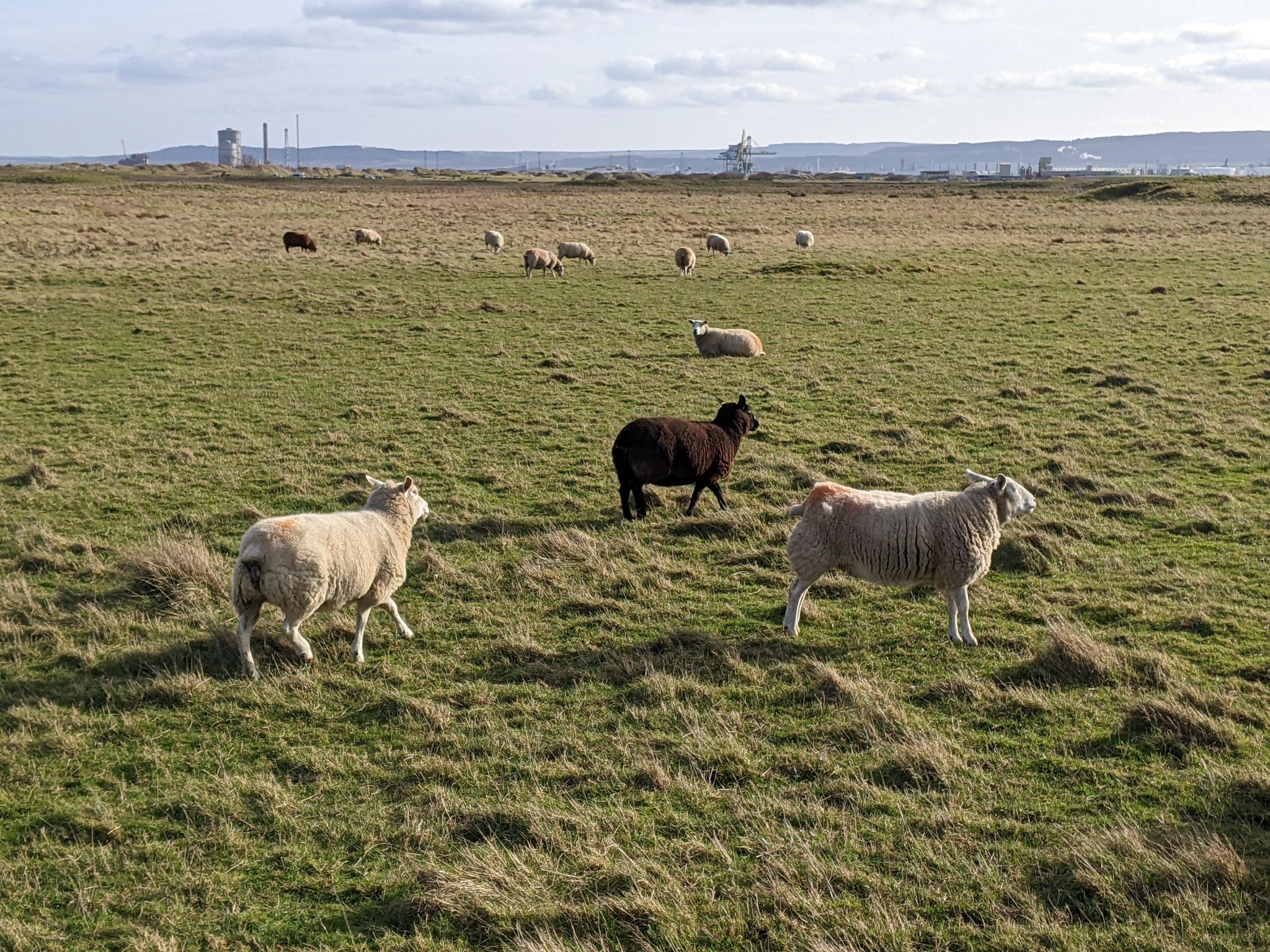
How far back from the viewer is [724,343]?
19109mm

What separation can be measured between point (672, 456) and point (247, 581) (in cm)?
451

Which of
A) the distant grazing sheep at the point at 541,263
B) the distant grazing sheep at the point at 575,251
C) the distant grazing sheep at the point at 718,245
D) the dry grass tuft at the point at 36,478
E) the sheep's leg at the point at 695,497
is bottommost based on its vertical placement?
the dry grass tuft at the point at 36,478

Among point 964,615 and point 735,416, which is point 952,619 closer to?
point 964,615

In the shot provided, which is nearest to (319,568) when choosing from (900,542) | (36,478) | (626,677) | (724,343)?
(626,677)

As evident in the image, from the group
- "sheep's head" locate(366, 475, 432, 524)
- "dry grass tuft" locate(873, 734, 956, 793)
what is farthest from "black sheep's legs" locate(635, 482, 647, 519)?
"dry grass tuft" locate(873, 734, 956, 793)

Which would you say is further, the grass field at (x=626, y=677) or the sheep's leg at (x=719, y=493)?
the sheep's leg at (x=719, y=493)

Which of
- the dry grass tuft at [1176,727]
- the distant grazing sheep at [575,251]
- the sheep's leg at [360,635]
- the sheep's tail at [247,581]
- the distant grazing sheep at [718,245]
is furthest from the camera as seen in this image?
the distant grazing sheep at [718,245]

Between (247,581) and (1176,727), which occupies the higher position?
(247,581)

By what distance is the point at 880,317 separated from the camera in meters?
23.4

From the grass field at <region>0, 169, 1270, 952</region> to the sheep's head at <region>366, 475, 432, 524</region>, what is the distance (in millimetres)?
835

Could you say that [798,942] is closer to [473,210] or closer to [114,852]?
[114,852]

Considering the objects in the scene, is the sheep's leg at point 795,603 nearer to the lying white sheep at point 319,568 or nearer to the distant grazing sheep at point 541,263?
the lying white sheep at point 319,568

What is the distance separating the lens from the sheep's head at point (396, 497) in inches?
308

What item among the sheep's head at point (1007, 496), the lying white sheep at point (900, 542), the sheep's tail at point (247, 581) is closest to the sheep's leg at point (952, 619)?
the lying white sheep at point (900, 542)
